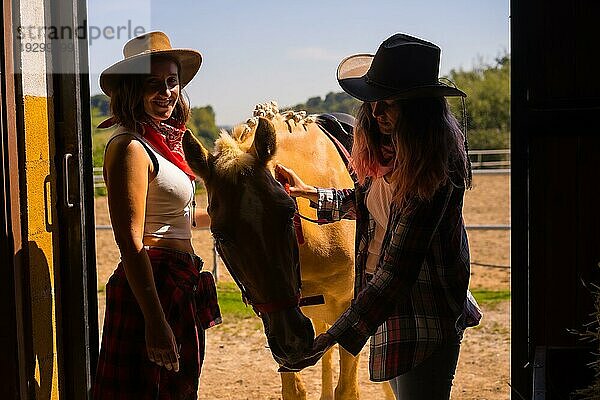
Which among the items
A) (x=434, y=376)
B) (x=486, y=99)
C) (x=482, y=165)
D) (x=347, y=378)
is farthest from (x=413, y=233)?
(x=482, y=165)

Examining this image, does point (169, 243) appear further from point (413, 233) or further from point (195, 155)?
point (413, 233)

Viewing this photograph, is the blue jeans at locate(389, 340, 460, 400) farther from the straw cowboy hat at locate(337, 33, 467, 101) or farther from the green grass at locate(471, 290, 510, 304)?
the green grass at locate(471, 290, 510, 304)

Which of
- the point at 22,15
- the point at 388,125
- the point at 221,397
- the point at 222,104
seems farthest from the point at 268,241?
the point at 222,104

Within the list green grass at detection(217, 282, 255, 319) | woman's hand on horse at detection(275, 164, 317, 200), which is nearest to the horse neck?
woman's hand on horse at detection(275, 164, 317, 200)

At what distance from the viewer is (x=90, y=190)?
7.25ft

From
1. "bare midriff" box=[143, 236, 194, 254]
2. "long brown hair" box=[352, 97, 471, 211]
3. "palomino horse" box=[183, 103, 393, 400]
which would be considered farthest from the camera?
"bare midriff" box=[143, 236, 194, 254]

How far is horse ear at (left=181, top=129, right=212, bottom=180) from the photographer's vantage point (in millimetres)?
1844

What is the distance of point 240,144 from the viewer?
6.67 feet

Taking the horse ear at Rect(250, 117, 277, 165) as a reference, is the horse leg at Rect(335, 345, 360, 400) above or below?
below

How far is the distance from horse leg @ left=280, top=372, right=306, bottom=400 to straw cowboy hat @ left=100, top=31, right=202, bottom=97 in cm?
111

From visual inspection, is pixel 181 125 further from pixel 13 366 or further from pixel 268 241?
pixel 13 366

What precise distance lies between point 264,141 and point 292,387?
113 cm

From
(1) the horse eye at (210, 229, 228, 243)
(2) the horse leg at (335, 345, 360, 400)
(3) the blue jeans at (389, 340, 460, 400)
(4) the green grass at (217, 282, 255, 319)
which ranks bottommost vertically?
(4) the green grass at (217, 282, 255, 319)

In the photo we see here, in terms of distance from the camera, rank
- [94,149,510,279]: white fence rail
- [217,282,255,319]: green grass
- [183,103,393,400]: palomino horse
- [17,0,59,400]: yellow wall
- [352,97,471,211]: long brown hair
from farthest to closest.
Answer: [217,282,255,319]: green grass
[94,149,510,279]: white fence rail
[17,0,59,400]: yellow wall
[183,103,393,400]: palomino horse
[352,97,471,211]: long brown hair
